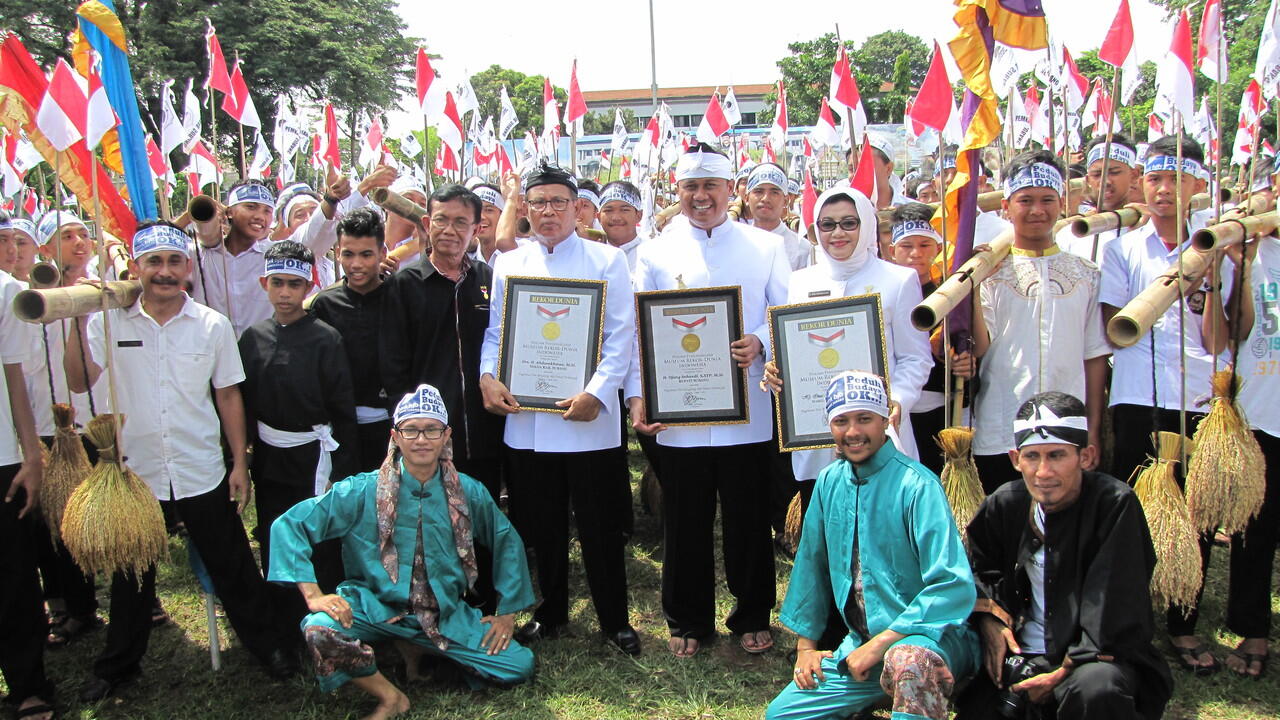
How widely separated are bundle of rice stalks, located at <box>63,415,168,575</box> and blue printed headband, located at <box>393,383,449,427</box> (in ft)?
3.94

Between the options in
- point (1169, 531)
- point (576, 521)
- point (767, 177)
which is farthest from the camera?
point (767, 177)

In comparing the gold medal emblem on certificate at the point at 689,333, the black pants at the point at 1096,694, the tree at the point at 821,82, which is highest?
the tree at the point at 821,82

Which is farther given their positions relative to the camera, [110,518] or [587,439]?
[587,439]

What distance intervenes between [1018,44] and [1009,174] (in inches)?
23.1

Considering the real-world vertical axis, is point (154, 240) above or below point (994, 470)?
above

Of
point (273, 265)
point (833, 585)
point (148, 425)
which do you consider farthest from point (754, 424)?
point (148, 425)

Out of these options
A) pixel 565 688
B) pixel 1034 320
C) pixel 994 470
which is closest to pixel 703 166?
pixel 1034 320

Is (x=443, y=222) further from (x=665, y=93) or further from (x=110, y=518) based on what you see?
(x=665, y=93)

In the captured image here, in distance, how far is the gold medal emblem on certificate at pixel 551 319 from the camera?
4.62 m

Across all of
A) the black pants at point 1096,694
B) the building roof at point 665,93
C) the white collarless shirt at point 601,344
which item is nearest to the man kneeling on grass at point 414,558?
the white collarless shirt at point 601,344

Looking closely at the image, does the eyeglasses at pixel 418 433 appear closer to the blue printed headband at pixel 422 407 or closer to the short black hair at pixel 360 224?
the blue printed headband at pixel 422 407

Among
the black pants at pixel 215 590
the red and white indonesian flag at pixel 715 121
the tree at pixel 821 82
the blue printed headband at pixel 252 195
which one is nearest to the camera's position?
the black pants at pixel 215 590

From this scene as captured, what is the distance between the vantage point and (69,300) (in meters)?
3.95

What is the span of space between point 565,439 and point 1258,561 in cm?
341
